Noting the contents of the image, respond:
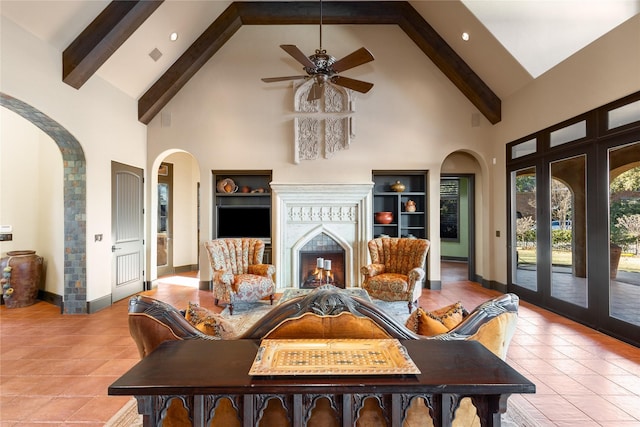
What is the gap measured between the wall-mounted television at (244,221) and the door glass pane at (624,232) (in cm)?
498

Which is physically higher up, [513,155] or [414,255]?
[513,155]

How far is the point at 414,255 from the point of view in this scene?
Result: 484 centimetres

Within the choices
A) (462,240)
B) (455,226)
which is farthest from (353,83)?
(462,240)

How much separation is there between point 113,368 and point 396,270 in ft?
12.5

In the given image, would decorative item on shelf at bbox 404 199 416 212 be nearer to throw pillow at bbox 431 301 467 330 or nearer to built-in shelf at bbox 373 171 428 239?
built-in shelf at bbox 373 171 428 239

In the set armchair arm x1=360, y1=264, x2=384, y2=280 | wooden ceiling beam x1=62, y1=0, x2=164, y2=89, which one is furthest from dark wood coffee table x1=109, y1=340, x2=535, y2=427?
wooden ceiling beam x1=62, y1=0, x2=164, y2=89

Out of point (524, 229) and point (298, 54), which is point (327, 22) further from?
point (524, 229)

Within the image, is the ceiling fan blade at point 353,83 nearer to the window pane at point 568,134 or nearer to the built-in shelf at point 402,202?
the built-in shelf at point 402,202

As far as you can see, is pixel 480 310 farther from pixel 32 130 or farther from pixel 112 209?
pixel 32 130

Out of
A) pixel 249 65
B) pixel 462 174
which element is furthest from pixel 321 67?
pixel 462 174

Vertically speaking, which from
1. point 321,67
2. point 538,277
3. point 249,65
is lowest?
point 538,277

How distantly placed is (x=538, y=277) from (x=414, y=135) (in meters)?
3.09

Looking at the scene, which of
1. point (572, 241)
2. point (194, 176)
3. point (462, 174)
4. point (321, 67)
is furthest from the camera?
point (194, 176)

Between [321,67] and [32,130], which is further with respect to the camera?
[32,130]
